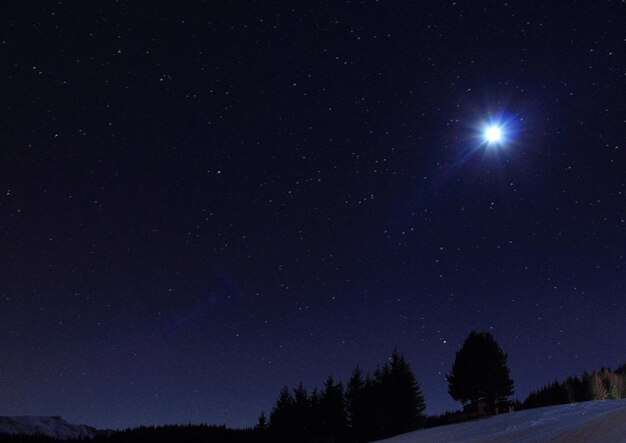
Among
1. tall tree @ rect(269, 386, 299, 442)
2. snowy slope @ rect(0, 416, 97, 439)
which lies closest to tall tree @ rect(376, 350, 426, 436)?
tall tree @ rect(269, 386, 299, 442)

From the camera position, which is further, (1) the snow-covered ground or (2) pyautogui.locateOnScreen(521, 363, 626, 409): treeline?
(2) pyautogui.locateOnScreen(521, 363, 626, 409): treeline

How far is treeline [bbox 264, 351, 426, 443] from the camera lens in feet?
137

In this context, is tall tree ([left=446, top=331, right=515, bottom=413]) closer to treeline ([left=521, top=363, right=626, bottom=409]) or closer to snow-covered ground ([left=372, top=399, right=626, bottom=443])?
treeline ([left=521, top=363, right=626, bottom=409])

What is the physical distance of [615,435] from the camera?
11.8m

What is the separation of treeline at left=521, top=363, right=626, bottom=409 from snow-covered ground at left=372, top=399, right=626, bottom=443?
123ft

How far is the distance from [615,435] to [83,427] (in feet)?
228

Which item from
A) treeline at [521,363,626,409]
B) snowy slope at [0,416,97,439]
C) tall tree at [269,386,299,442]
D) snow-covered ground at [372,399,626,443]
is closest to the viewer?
snow-covered ground at [372,399,626,443]

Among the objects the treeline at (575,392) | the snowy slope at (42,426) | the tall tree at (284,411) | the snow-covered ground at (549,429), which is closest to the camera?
the snow-covered ground at (549,429)

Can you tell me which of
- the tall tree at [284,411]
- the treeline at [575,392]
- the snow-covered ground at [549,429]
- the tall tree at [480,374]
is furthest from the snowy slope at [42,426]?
the treeline at [575,392]

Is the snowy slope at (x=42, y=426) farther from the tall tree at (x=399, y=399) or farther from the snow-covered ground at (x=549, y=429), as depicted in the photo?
the snow-covered ground at (x=549, y=429)

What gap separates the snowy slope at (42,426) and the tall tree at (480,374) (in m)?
35.6

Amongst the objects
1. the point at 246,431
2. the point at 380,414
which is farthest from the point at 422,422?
the point at 246,431

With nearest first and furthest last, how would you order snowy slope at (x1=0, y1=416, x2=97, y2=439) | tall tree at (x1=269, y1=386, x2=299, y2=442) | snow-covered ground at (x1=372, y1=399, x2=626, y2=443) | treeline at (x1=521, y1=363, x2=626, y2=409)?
1. snow-covered ground at (x1=372, y1=399, x2=626, y2=443)
2. tall tree at (x1=269, y1=386, x2=299, y2=442)
3. snowy slope at (x1=0, y1=416, x2=97, y2=439)
4. treeline at (x1=521, y1=363, x2=626, y2=409)

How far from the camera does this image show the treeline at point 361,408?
41812 millimetres
